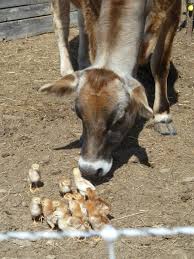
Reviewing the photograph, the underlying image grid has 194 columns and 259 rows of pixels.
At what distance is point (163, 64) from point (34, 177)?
207 centimetres

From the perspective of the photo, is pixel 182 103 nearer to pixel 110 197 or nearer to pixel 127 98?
pixel 127 98

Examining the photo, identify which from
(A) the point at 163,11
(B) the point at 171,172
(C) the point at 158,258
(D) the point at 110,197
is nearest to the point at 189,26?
(A) the point at 163,11

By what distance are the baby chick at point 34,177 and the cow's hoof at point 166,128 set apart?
4.88 feet

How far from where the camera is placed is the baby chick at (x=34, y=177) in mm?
4387

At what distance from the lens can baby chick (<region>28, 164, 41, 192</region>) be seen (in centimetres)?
439

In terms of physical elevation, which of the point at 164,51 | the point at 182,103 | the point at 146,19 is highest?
the point at 146,19

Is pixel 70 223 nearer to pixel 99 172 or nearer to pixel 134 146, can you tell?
pixel 99 172

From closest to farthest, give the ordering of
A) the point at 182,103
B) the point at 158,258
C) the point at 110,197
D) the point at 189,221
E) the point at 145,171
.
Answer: the point at 158,258
the point at 189,221
the point at 110,197
the point at 145,171
the point at 182,103

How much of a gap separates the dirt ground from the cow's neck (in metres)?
0.47

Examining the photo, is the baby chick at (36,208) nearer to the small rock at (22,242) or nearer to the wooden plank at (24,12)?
the small rock at (22,242)

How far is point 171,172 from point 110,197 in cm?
64

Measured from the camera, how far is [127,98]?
4.60 metres

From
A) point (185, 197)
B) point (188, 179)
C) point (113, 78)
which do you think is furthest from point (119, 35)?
point (185, 197)

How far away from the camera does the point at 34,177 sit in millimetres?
4379
